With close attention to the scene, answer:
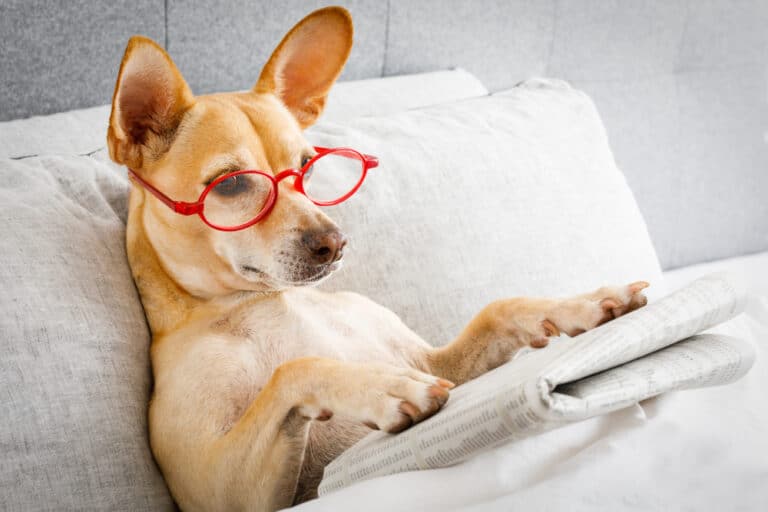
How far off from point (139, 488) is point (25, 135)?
2.34 ft

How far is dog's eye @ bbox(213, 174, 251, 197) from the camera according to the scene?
112 cm

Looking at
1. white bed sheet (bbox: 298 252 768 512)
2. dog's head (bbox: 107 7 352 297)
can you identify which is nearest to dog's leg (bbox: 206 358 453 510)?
white bed sheet (bbox: 298 252 768 512)

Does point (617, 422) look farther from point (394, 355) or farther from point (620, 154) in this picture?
point (620, 154)

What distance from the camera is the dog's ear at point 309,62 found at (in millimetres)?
1281

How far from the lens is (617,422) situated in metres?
0.85

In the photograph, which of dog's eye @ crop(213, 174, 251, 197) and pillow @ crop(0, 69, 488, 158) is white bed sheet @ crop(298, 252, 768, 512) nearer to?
dog's eye @ crop(213, 174, 251, 197)

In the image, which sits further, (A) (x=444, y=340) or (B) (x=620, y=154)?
(B) (x=620, y=154)

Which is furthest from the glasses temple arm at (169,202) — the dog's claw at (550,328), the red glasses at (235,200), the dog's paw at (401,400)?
the dog's claw at (550,328)

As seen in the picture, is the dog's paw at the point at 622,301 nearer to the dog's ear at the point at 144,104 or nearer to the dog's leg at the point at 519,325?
the dog's leg at the point at 519,325

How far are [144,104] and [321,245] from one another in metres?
0.36

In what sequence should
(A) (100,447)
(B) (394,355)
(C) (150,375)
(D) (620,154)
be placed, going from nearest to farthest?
(A) (100,447) → (C) (150,375) → (B) (394,355) → (D) (620,154)

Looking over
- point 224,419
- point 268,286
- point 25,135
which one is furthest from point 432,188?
point 25,135

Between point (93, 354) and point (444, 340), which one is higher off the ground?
point (93, 354)

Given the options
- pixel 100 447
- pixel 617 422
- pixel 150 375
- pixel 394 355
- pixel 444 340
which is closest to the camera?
pixel 617 422
